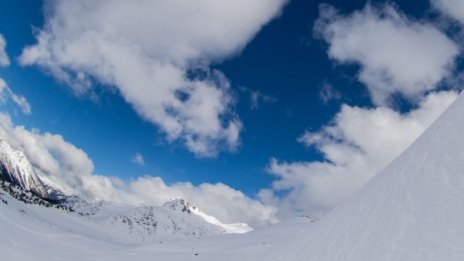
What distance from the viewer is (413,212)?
8547 mm

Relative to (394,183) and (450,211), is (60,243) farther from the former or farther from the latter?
→ (450,211)

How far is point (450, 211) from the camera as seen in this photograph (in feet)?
25.1

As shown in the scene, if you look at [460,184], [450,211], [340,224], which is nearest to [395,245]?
[450,211]

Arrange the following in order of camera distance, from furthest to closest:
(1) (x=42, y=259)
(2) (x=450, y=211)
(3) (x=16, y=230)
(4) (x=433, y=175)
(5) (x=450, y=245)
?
(3) (x=16, y=230) → (1) (x=42, y=259) → (4) (x=433, y=175) → (2) (x=450, y=211) → (5) (x=450, y=245)

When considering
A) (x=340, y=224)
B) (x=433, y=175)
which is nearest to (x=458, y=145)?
(x=433, y=175)

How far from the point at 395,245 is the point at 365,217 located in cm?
242

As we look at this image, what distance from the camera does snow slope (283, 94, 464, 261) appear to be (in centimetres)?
736

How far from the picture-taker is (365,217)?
10.4 m

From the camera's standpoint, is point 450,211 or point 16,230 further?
point 16,230

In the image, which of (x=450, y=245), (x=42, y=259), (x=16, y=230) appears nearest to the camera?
(x=450, y=245)

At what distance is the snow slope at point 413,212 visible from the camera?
736 centimetres

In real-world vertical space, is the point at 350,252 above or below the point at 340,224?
below

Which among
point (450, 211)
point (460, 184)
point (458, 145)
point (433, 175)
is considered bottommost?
point (450, 211)

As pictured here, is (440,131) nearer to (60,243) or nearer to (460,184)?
(460,184)
